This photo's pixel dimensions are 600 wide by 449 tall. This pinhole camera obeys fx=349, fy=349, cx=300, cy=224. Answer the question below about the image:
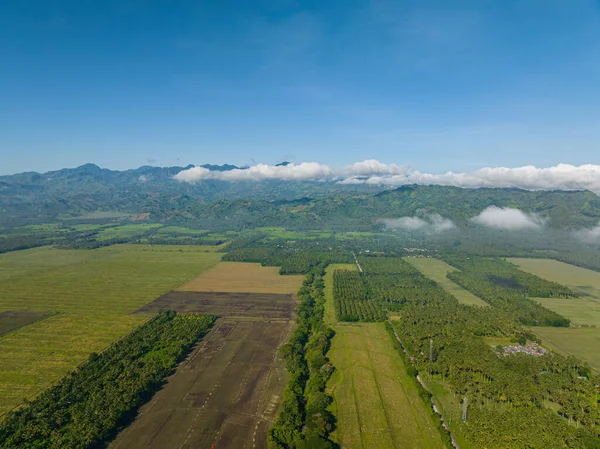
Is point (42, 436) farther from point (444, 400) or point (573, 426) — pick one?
point (573, 426)

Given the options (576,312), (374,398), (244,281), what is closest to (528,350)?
(576,312)

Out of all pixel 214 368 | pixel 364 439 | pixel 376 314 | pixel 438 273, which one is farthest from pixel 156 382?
pixel 438 273

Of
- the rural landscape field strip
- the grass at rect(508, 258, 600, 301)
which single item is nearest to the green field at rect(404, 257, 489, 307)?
the rural landscape field strip

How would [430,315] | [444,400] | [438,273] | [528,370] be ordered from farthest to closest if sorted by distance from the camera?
[438,273], [430,315], [528,370], [444,400]

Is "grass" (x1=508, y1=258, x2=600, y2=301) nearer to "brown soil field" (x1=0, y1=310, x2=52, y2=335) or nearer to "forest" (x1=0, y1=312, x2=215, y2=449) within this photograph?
"forest" (x1=0, y1=312, x2=215, y2=449)

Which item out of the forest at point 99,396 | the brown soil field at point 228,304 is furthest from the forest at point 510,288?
the forest at point 99,396

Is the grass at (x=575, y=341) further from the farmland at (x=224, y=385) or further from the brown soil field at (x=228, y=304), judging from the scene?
the brown soil field at (x=228, y=304)
